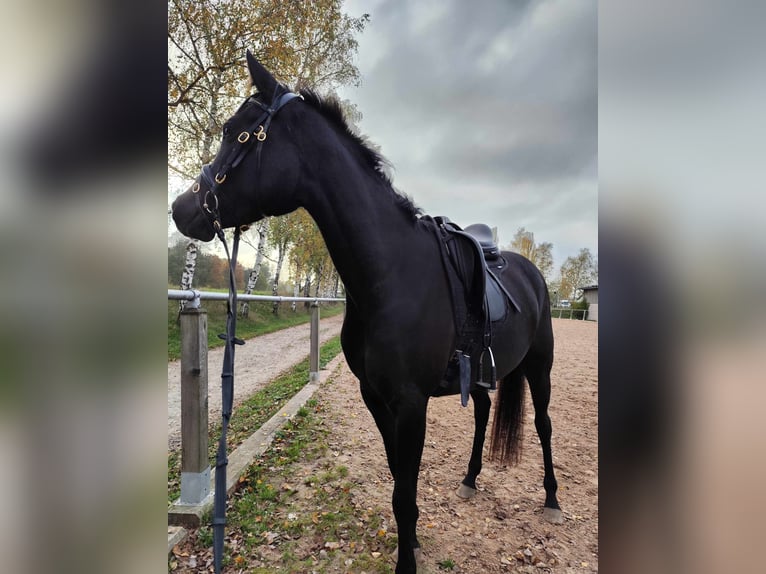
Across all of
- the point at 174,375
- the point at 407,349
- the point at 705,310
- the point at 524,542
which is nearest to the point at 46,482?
the point at 705,310

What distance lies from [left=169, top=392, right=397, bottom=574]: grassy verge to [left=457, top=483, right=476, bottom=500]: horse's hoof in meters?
0.72

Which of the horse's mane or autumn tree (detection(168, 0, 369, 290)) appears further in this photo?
autumn tree (detection(168, 0, 369, 290))

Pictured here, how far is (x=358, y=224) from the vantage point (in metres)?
1.56

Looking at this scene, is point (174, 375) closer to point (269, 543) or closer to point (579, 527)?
point (269, 543)

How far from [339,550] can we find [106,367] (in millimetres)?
2195

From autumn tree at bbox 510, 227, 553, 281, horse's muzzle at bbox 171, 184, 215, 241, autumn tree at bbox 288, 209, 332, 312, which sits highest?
autumn tree at bbox 510, 227, 553, 281

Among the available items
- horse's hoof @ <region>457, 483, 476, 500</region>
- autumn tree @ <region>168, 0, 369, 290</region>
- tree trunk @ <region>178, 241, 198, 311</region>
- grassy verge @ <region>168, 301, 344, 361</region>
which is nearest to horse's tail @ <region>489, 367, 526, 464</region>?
horse's hoof @ <region>457, 483, 476, 500</region>

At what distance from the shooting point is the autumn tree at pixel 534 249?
21075 mm

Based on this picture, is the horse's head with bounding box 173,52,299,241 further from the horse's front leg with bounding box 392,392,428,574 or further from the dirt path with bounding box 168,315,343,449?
the dirt path with bounding box 168,315,343,449

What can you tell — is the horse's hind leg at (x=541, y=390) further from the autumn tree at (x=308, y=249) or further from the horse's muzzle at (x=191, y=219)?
the autumn tree at (x=308, y=249)

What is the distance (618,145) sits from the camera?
56 centimetres

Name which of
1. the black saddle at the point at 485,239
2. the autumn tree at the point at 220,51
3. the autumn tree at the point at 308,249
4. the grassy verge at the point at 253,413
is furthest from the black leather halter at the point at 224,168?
the autumn tree at the point at 308,249

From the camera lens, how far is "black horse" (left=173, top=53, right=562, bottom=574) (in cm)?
143

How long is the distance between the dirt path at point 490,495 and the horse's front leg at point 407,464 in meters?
0.36
